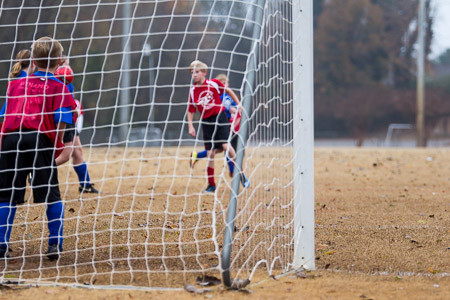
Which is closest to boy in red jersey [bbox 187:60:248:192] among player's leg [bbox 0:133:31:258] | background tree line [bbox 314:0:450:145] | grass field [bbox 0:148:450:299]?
grass field [bbox 0:148:450:299]

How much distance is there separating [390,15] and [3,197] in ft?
140

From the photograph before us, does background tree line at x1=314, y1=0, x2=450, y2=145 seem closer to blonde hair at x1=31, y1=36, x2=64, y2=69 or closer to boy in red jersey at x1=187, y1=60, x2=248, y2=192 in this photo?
boy in red jersey at x1=187, y1=60, x2=248, y2=192

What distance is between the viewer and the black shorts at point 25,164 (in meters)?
4.42

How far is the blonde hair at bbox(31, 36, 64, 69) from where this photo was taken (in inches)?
179

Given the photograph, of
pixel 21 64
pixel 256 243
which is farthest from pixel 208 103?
pixel 256 243

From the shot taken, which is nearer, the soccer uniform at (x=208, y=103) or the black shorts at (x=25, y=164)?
the black shorts at (x=25, y=164)

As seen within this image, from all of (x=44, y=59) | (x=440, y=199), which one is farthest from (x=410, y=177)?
(x=44, y=59)

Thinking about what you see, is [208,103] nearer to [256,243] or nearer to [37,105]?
[256,243]

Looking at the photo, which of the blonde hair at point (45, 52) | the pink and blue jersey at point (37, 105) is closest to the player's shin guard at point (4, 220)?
the pink and blue jersey at point (37, 105)

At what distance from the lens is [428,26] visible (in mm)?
43250

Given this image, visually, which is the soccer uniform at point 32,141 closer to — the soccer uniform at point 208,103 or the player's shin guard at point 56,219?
the player's shin guard at point 56,219

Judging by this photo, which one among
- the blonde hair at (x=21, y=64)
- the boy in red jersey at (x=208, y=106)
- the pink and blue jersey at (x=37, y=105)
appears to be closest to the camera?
the pink and blue jersey at (x=37, y=105)

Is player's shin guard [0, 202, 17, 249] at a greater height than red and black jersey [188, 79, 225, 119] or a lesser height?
lesser

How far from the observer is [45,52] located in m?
4.57
